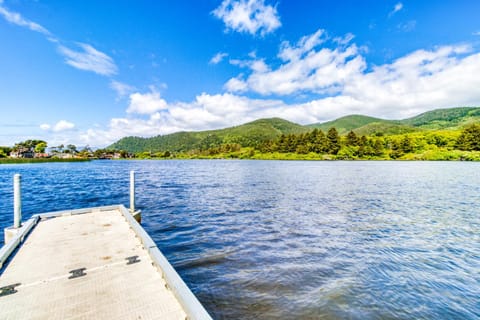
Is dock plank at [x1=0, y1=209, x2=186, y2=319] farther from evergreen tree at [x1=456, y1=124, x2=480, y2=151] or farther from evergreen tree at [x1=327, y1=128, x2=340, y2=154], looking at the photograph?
evergreen tree at [x1=456, y1=124, x2=480, y2=151]

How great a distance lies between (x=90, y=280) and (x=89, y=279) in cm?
5

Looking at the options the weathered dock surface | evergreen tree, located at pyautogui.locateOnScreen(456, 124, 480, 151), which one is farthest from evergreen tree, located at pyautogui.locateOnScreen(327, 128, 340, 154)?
the weathered dock surface

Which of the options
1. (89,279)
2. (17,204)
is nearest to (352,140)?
(17,204)

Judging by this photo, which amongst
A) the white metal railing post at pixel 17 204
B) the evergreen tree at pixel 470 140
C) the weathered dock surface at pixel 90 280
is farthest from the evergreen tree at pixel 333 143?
the white metal railing post at pixel 17 204

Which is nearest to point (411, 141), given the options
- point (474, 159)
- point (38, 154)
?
point (474, 159)

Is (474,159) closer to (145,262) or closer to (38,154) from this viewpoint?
(145,262)

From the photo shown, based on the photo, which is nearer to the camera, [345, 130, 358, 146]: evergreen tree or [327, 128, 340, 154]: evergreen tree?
[345, 130, 358, 146]: evergreen tree

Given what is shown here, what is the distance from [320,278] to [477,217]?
12021 millimetres

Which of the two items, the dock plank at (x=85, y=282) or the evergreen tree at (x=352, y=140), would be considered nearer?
the dock plank at (x=85, y=282)

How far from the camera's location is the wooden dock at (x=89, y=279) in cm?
322

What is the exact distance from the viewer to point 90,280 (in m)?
4.07

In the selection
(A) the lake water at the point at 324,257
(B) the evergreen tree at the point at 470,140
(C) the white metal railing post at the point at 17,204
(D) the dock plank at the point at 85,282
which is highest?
(B) the evergreen tree at the point at 470,140

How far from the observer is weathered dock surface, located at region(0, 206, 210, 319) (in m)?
3.22

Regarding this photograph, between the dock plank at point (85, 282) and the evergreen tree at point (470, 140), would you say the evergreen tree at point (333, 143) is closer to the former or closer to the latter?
the evergreen tree at point (470, 140)
